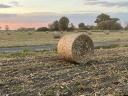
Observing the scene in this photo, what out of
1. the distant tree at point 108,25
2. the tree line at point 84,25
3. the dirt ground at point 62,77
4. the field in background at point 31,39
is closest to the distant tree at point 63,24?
the tree line at point 84,25

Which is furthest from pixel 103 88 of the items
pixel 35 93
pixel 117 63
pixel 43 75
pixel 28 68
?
pixel 117 63

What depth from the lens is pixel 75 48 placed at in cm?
1789

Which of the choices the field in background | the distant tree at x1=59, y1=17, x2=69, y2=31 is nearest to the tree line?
the distant tree at x1=59, y1=17, x2=69, y2=31

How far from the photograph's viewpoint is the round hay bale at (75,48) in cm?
1761

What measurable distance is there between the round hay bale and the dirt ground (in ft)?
0.94

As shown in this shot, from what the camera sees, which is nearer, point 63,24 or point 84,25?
point 63,24

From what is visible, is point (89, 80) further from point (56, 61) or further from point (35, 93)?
point (56, 61)

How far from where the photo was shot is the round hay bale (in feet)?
57.8

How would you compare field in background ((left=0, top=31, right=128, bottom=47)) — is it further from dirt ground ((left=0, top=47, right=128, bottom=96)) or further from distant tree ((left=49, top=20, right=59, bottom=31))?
distant tree ((left=49, top=20, right=59, bottom=31))

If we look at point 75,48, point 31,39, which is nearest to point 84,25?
point 31,39

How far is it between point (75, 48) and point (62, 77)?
4250 mm

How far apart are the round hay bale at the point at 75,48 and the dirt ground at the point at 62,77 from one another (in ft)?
0.94

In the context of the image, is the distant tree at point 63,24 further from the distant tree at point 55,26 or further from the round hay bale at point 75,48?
the round hay bale at point 75,48

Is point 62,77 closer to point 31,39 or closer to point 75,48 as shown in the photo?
point 75,48
